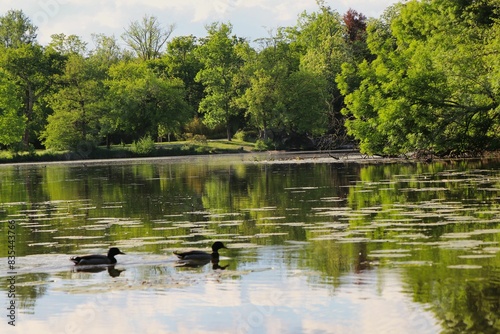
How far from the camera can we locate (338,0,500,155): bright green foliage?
49.1 metres

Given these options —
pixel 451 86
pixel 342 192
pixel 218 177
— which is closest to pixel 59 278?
pixel 342 192

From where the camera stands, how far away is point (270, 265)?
16969mm

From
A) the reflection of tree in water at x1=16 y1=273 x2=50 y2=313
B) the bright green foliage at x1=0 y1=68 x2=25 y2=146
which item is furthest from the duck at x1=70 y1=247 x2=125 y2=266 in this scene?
the bright green foliage at x1=0 y1=68 x2=25 y2=146

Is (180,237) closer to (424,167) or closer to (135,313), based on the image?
(135,313)

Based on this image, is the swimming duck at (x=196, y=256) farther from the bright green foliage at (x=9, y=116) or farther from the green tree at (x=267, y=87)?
the green tree at (x=267, y=87)

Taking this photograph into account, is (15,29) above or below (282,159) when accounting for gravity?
above

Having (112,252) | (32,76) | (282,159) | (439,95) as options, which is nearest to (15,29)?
(32,76)

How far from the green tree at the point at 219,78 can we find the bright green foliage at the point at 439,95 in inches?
1881

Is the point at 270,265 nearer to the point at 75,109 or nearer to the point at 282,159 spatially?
the point at 282,159

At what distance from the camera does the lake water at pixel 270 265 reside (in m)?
12.7

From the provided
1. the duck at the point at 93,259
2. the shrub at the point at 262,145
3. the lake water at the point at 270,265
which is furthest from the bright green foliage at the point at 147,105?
the duck at the point at 93,259

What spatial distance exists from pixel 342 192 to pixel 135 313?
20.8 metres

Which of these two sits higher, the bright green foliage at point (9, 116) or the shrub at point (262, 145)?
the bright green foliage at point (9, 116)

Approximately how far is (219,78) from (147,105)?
10082mm
